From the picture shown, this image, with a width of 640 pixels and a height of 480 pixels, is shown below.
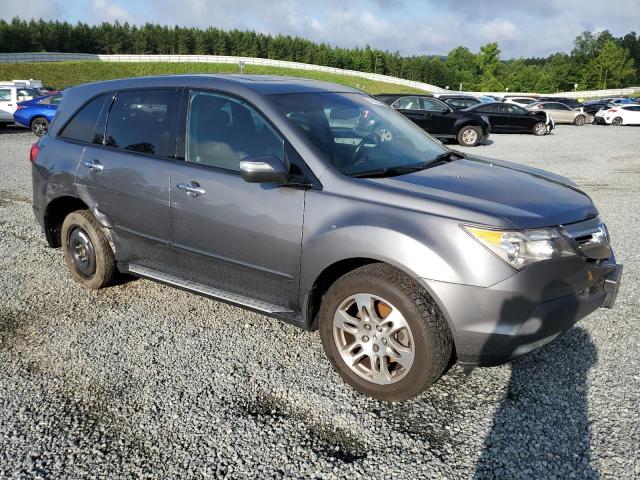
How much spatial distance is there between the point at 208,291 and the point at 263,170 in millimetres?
1083

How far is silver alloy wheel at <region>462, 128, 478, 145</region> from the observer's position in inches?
693

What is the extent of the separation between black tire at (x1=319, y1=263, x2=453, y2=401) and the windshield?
678mm

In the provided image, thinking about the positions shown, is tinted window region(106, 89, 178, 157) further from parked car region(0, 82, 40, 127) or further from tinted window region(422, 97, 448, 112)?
parked car region(0, 82, 40, 127)

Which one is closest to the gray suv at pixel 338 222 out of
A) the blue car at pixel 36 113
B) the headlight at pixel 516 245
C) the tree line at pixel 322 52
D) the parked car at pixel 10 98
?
the headlight at pixel 516 245

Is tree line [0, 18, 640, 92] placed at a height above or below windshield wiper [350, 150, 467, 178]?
above

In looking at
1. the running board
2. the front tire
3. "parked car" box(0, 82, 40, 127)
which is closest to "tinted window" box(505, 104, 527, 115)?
the front tire

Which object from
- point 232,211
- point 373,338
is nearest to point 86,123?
point 232,211

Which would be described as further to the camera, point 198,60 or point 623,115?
point 198,60

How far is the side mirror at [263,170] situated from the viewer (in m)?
3.05

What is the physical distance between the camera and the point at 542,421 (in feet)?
9.25

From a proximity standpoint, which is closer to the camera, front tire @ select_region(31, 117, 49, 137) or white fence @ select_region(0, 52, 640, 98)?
front tire @ select_region(31, 117, 49, 137)

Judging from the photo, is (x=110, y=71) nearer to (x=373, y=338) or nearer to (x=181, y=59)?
(x=181, y=59)

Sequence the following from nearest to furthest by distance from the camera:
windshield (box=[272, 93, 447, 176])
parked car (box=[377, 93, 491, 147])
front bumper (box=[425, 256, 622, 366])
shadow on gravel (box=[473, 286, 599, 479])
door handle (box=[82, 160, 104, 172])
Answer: shadow on gravel (box=[473, 286, 599, 479])
front bumper (box=[425, 256, 622, 366])
windshield (box=[272, 93, 447, 176])
door handle (box=[82, 160, 104, 172])
parked car (box=[377, 93, 491, 147])

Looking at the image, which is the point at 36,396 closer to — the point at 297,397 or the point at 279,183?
the point at 297,397
